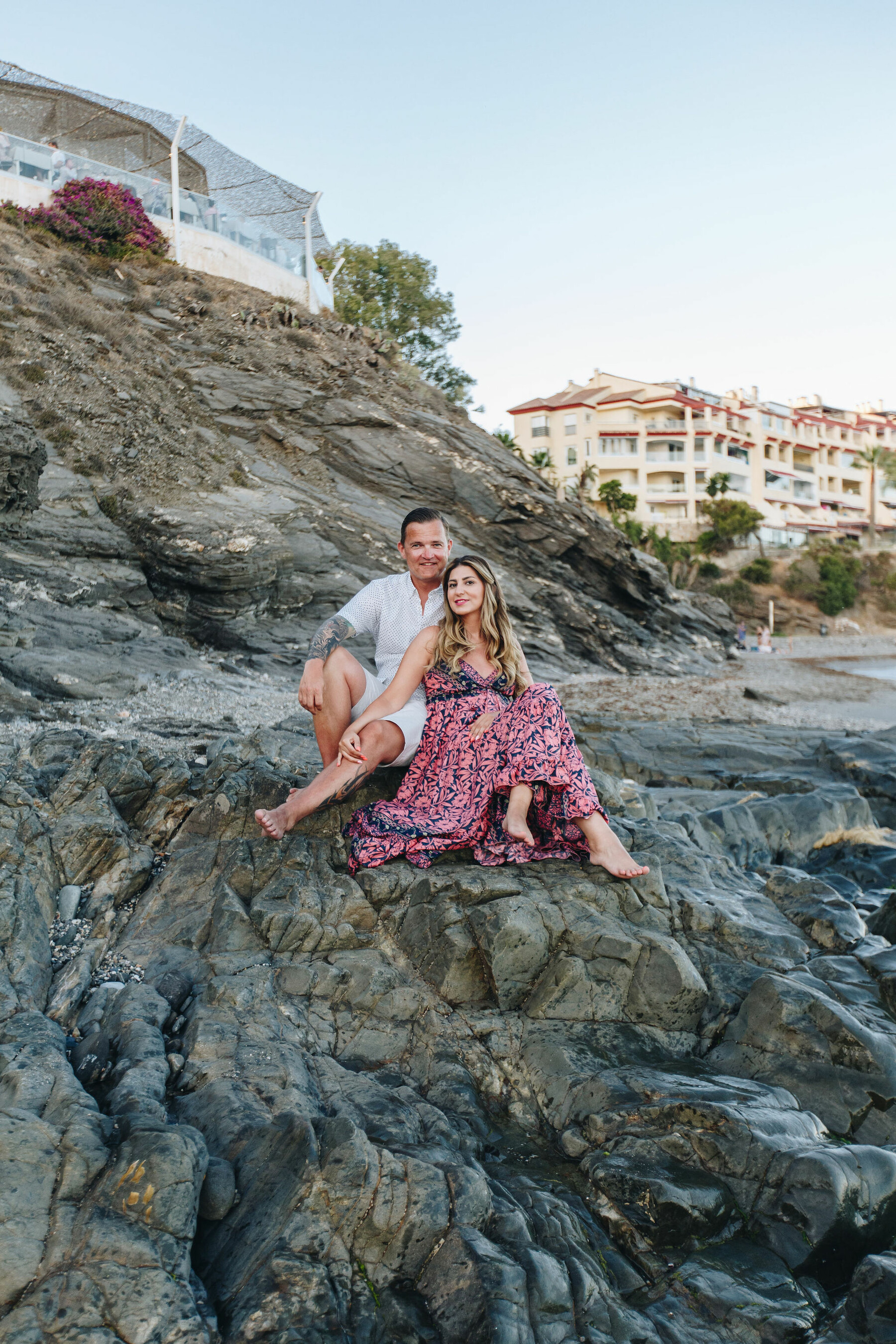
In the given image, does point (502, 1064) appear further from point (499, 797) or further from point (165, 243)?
point (165, 243)

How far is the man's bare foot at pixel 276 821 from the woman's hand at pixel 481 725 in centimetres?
105

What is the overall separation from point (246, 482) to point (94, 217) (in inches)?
469

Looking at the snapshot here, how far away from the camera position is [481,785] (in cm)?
449

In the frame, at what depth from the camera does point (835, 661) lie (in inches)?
1308

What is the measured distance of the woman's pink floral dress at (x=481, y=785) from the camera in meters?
4.37

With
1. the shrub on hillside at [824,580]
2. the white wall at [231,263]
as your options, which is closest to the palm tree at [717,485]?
the shrub on hillside at [824,580]

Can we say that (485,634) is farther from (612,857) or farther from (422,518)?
(612,857)

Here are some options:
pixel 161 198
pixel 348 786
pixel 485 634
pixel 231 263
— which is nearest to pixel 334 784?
pixel 348 786

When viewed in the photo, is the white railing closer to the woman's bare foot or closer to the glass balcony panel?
the glass balcony panel

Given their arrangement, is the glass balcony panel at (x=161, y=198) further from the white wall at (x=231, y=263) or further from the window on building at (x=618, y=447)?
the window on building at (x=618, y=447)

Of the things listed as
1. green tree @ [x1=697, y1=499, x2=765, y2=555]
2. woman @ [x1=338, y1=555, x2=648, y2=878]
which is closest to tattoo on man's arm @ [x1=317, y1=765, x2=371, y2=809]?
woman @ [x1=338, y1=555, x2=648, y2=878]

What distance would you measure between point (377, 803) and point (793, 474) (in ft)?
262

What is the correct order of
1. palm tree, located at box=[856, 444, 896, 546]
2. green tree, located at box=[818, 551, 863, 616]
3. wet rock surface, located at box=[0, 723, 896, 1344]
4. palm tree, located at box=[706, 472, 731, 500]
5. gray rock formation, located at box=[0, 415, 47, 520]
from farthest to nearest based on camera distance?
1. palm tree, located at box=[856, 444, 896, 546]
2. palm tree, located at box=[706, 472, 731, 500]
3. green tree, located at box=[818, 551, 863, 616]
4. gray rock formation, located at box=[0, 415, 47, 520]
5. wet rock surface, located at box=[0, 723, 896, 1344]

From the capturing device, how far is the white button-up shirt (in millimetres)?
5102
